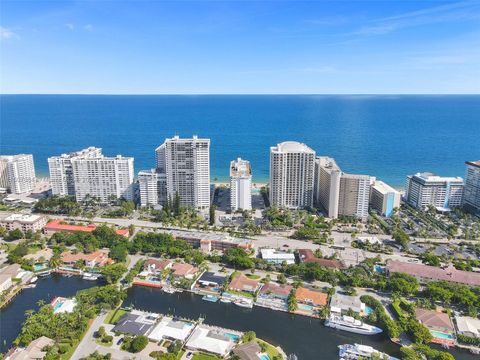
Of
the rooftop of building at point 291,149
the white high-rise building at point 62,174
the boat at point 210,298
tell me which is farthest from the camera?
the white high-rise building at point 62,174

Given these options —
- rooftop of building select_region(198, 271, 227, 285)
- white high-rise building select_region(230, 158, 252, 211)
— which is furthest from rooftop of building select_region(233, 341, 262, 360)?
white high-rise building select_region(230, 158, 252, 211)

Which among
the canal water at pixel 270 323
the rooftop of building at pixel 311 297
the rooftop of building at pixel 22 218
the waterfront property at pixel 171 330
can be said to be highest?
the rooftop of building at pixel 22 218

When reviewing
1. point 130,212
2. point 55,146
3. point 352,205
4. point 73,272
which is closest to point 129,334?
point 73,272

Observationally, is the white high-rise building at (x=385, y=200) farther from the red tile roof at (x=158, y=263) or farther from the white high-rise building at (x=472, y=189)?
the red tile roof at (x=158, y=263)

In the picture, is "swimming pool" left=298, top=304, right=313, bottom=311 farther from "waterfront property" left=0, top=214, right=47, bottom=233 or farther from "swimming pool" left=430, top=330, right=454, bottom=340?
"waterfront property" left=0, top=214, right=47, bottom=233

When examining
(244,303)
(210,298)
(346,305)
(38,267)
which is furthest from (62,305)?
(346,305)

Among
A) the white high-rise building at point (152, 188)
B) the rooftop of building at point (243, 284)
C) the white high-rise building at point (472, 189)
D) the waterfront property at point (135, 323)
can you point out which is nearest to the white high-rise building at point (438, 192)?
the white high-rise building at point (472, 189)
